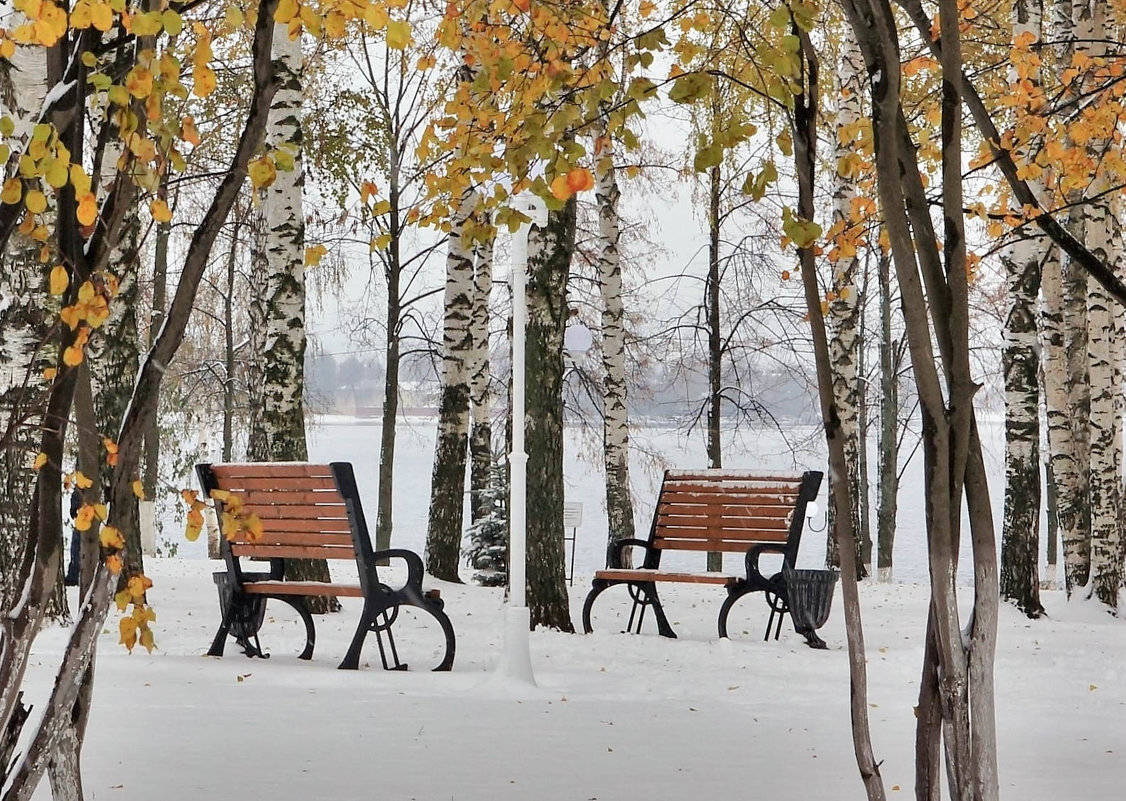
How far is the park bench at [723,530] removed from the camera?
627 centimetres

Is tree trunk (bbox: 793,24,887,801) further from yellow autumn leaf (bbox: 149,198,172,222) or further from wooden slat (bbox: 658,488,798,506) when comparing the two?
wooden slat (bbox: 658,488,798,506)

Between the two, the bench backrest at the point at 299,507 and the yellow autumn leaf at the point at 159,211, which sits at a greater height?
the yellow autumn leaf at the point at 159,211

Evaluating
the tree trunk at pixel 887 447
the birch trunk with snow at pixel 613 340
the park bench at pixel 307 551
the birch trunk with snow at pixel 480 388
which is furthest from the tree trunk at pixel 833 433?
the tree trunk at pixel 887 447

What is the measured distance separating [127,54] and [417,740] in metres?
2.21

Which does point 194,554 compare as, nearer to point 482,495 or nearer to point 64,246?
point 482,495

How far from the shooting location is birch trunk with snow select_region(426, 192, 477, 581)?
963 centimetres

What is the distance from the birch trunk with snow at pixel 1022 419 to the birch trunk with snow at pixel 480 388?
4321mm

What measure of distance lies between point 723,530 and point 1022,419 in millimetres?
2303

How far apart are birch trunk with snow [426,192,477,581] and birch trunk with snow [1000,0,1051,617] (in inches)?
159

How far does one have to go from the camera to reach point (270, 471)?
5.54 m

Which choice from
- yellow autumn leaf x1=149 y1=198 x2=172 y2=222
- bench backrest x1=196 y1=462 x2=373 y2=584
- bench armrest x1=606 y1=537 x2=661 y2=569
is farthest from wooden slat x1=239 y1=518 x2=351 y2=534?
yellow autumn leaf x1=149 y1=198 x2=172 y2=222

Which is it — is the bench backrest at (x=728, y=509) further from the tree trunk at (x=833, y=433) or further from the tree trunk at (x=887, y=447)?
the tree trunk at (x=887, y=447)

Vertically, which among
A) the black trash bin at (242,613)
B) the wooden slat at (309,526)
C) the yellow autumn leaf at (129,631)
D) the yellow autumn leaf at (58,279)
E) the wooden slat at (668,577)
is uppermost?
the yellow autumn leaf at (58,279)

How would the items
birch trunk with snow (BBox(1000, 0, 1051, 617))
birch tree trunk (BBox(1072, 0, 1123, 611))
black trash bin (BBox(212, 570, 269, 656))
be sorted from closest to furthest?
black trash bin (BBox(212, 570, 269, 656)) < birch trunk with snow (BBox(1000, 0, 1051, 617)) < birch tree trunk (BBox(1072, 0, 1123, 611))
